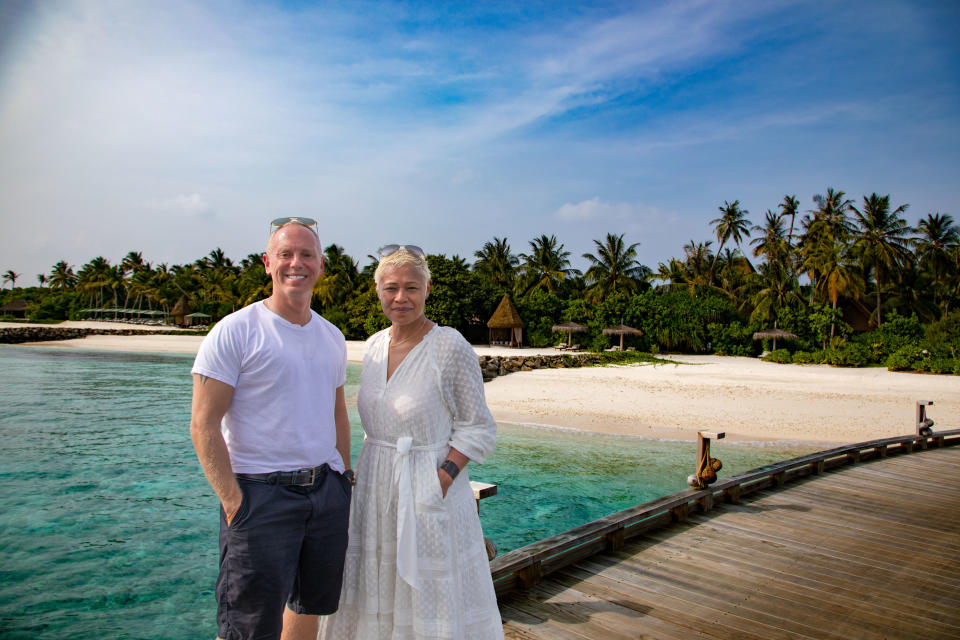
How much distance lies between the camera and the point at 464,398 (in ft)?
6.97

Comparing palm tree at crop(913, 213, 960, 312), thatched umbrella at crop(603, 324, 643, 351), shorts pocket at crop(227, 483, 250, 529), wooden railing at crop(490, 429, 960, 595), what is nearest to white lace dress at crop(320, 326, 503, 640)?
shorts pocket at crop(227, 483, 250, 529)

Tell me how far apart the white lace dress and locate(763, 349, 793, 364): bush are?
2971 cm

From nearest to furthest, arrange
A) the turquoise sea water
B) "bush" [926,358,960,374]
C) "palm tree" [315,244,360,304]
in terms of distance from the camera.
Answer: the turquoise sea water, "bush" [926,358,960,374], "palm tree" [315,244,360,304]

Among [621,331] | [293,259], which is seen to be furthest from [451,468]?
[621,331]

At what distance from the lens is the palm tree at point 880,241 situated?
32750 millimetres

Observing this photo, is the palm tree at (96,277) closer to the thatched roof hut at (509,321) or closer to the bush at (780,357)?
the thatched roof hut at (509,321)

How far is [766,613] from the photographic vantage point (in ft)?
11.1

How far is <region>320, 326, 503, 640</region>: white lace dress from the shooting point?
1984 mm

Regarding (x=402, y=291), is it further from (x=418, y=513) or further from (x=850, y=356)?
(x=850, y=356)

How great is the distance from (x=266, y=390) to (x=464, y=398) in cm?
68

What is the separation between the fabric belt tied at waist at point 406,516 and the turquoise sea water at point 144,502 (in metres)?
4.64

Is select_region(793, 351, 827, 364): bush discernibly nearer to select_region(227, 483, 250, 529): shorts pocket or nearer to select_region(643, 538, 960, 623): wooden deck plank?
select_region(643, 538, 960, 623): wooden deck plank

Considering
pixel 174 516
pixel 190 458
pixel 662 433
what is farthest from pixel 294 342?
pixel 662 433

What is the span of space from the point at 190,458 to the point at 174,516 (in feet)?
12.7
